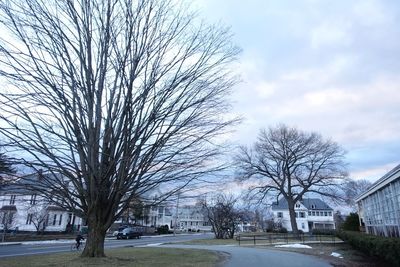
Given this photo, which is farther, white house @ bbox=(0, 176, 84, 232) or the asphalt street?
white house @ bbox=(0, 176, 84, 232)

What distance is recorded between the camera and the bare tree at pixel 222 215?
51197mm

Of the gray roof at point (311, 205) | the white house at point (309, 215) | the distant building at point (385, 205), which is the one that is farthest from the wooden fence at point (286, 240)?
the gray roof at point (311, 205)

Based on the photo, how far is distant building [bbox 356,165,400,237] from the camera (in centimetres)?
2009

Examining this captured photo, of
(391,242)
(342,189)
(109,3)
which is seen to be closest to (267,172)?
(342,189)

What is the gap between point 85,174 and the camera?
15.1 m

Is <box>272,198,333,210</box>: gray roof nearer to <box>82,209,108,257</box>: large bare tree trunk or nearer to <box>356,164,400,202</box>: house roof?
<box>356,164,400,202</box>: house roof

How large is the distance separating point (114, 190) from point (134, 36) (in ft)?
19.7

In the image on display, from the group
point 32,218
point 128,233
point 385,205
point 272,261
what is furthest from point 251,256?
point 32,218

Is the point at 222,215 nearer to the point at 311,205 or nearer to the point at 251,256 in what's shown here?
the point at 251,256

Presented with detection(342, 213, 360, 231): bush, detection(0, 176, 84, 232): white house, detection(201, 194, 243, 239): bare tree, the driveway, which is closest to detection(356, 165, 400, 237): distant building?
the driveway

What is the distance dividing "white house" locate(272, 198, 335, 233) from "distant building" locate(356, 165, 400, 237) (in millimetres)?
73235

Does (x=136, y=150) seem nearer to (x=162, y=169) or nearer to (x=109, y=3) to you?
(x=162, y=169)

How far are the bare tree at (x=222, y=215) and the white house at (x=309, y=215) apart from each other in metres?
50.1

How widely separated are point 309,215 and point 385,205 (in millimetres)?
84071
